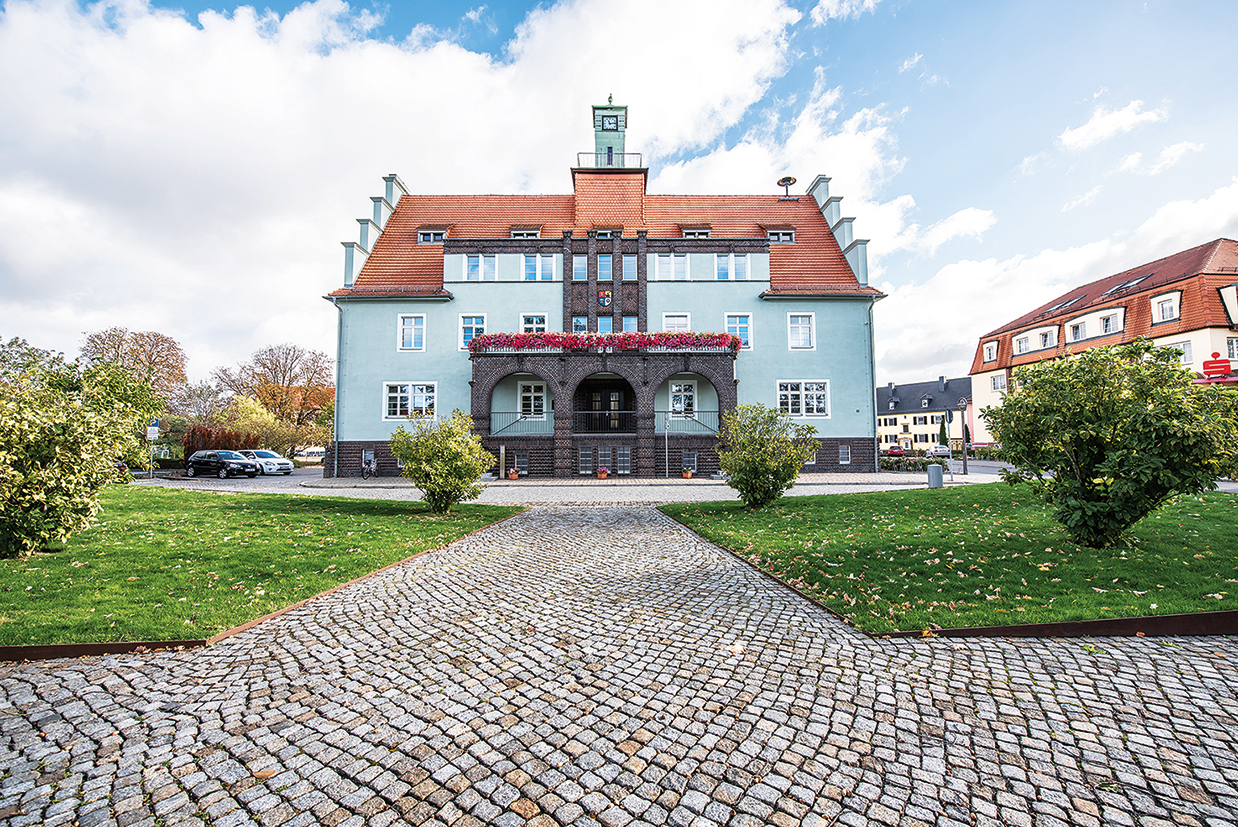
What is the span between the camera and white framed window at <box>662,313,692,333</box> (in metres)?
28.5

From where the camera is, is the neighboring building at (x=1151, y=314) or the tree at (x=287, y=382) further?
the tree at (x=287, y=382)

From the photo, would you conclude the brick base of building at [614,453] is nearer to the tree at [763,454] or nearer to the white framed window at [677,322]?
the white framed window at [677,322]

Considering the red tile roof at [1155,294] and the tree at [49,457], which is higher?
the red tile roof at [1155,294]

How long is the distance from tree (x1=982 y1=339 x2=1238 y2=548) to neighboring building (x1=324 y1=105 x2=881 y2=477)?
18453mm

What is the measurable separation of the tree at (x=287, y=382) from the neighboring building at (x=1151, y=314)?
56611mm

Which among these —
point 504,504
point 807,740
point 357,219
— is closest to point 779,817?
point 807,740

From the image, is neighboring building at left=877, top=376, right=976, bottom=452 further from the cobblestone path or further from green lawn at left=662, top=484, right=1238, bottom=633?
the cobblestone path

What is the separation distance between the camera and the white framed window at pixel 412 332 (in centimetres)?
2794

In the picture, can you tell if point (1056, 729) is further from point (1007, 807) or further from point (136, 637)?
point (136, 637)

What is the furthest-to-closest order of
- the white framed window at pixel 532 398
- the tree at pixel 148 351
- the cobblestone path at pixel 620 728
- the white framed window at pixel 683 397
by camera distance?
the tree at pixel 148 351, the white framed window at pixel 532 398, the white framed window at pixel 683 397, the cobblestone path at pixel 620 728

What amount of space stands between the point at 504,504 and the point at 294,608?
31.4 ft

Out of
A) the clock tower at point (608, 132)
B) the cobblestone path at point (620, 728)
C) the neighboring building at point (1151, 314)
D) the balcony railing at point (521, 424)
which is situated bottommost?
the cobblestone path at point (620, 728)

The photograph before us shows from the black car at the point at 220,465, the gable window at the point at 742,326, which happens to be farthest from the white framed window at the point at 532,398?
the black car at the point at 220,465

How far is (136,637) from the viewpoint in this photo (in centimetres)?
486
